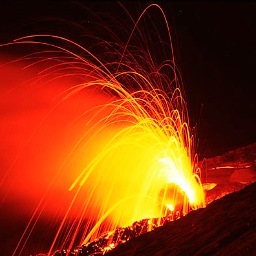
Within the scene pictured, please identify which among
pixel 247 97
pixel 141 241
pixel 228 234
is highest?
pixel 247 97

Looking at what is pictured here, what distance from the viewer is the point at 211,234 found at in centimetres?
548

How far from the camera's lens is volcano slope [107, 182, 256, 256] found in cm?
476

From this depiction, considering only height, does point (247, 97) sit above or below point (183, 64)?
below

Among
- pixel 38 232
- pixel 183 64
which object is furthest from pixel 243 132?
pixel 38 232

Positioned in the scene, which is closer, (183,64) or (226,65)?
(226,65)

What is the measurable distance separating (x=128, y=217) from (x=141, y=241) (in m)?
7.61

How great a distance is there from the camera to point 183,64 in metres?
37.8

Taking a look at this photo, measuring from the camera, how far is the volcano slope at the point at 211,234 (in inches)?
187

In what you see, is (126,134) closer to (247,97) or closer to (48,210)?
(48,210)

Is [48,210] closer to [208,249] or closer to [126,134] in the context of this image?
[126,134]

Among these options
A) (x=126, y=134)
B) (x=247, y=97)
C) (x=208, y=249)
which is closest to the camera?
(x=208, y=249)

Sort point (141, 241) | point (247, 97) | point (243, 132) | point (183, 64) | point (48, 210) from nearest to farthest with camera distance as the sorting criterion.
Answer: point (141, 241)
point (48, 210)
point (243, 132)
point (247, 97)
point (183, 64)

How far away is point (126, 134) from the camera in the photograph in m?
19.2

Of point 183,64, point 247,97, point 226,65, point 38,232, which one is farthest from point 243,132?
point 38,232
